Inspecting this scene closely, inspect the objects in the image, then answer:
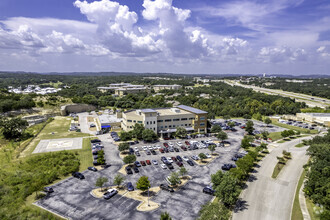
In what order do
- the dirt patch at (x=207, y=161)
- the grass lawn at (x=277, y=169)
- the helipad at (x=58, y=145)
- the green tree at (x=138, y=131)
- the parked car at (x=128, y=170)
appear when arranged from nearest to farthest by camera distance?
the parked car at (x=128, y=170)
the grass lawn at (x=277, y=169)
the dirt patch at (x=207, y=161)
the helipad at (x=58, y=145)
the green tree at (x=138, y=131)

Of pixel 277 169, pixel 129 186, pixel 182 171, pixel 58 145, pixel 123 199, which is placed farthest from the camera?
pixel 58 145

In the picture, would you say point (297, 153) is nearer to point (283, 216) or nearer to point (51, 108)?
point (283, 216)

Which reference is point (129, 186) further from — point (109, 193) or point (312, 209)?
point (312, 209)

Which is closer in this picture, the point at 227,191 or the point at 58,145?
the point at 227,191

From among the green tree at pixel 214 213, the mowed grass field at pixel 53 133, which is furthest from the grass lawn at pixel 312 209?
the mowed grass field at pixel 53 133

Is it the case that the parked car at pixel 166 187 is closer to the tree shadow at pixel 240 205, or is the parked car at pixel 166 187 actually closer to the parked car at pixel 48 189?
the tree shadow at pixel 240 205

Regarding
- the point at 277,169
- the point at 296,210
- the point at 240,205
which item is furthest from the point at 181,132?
the point at 296,210

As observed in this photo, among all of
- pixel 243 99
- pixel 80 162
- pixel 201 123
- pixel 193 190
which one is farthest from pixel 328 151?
pixel 243 99
